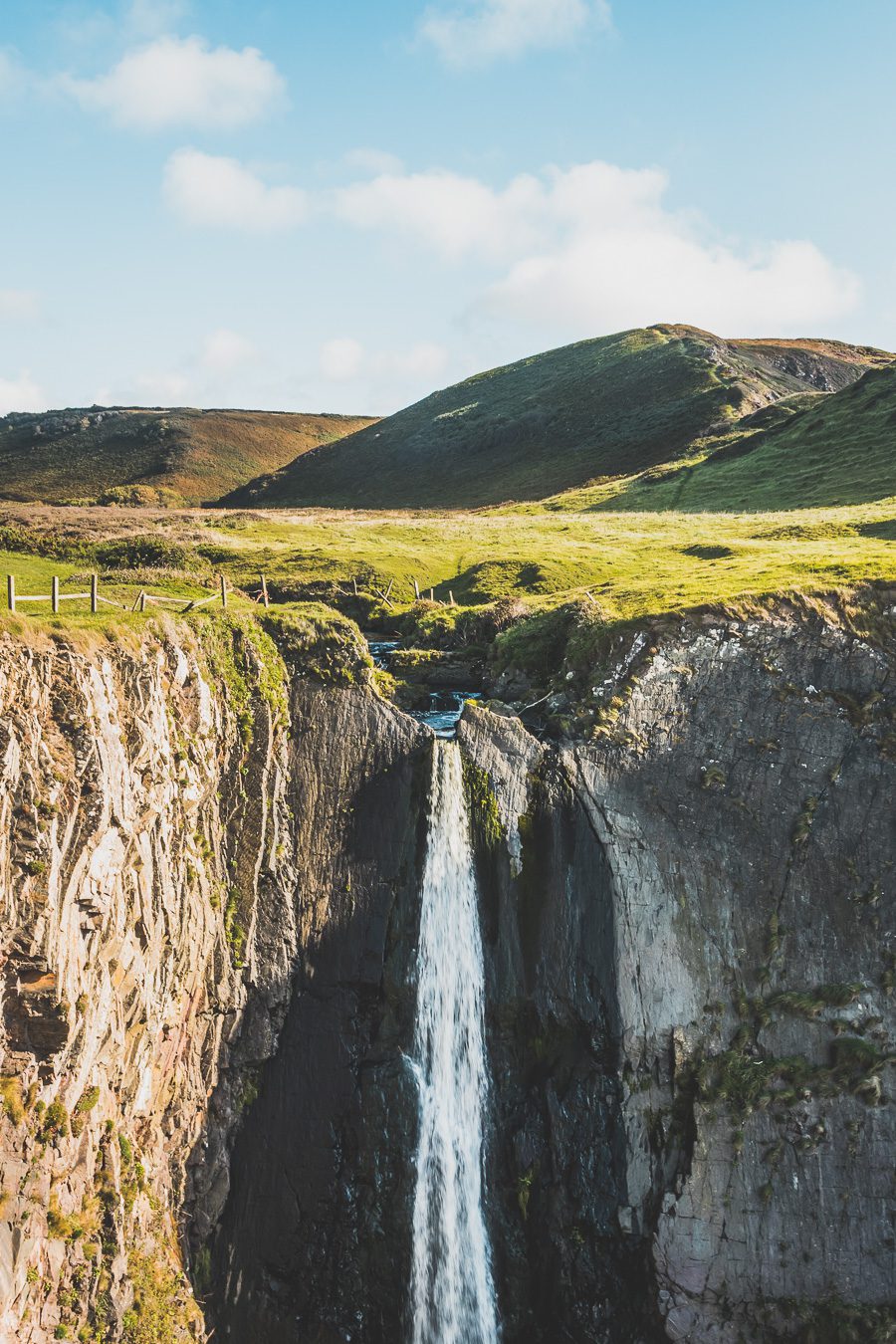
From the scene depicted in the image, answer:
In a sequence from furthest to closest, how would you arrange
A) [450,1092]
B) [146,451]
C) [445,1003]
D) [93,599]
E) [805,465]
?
1. [146,451]
2. [805,465]
3. [445,1003]
4. [450,1092]
5. [93,599]

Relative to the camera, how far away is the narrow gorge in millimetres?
18828

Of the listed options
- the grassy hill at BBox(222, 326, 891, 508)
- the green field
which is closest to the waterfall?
the green field

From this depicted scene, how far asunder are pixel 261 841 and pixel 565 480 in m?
93.5

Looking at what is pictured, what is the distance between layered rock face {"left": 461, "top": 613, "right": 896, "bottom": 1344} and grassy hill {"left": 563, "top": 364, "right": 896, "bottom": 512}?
152 feet

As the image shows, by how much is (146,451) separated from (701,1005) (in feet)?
514

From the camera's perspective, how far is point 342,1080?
23.1 m

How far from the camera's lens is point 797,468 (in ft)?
267

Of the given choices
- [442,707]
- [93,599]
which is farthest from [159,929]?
[442,707]

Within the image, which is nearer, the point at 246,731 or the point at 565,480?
the point at 246,731

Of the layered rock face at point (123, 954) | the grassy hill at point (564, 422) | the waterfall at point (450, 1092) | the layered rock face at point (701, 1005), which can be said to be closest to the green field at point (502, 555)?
the layered rock face at point (123, 954)

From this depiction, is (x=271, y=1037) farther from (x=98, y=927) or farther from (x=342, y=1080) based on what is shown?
(x=98, y=927)

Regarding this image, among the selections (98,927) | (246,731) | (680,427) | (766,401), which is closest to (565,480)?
(680,427)

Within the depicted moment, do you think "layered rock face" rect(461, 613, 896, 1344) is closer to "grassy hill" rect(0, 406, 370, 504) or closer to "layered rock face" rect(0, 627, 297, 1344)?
"layered rock face" rect(0, 627, 297, 1344)

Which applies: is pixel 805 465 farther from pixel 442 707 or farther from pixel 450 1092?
pixel 450 1092
